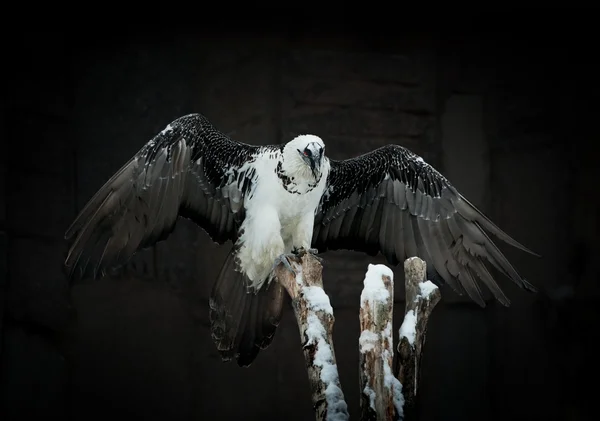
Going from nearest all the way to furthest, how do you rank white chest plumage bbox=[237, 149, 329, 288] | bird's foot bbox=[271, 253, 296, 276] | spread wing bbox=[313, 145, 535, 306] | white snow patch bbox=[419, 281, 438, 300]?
white snow patch bbox=[419, 281, 438, 300]
bird's foot bbox=[271, 253, 296, 276]
white chest plumage bbox=[237, 149, 329, 288]
spread wing bbox=[313, 145, 535, 306]

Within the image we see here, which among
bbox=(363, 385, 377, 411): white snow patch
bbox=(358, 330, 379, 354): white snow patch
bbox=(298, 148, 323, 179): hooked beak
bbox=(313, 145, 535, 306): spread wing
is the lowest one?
bbox=(363, 385, 377, 411): white snow patch

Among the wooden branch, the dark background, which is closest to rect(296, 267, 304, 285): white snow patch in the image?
the wooden branch

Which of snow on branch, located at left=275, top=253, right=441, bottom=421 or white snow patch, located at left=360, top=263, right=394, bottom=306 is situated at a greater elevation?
white snow patch, located at left=360, top=263, right=394, bottom=306

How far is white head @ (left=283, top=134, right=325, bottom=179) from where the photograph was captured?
3.13 meters

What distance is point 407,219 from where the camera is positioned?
3.43 m

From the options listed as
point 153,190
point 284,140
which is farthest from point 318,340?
point 284,140

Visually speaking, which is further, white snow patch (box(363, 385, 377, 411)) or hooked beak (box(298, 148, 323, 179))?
hooked beak (box(298, 148, 323, 179))

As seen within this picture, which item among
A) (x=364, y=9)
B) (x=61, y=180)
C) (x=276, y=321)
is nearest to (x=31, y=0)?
(x=61, y=180)

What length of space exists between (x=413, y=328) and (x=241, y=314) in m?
0.93

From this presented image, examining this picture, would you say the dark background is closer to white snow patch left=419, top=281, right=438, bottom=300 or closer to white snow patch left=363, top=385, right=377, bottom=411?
white snow patch left=419, top=281, right=438, bottom=300

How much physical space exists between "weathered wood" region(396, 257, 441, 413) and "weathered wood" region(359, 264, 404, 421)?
79 mm

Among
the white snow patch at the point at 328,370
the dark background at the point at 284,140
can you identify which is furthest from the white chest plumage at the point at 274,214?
the dark background at the point at 284,140

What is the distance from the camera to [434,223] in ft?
11.1

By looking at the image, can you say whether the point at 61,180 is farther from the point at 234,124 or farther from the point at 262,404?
the point at 262,404
